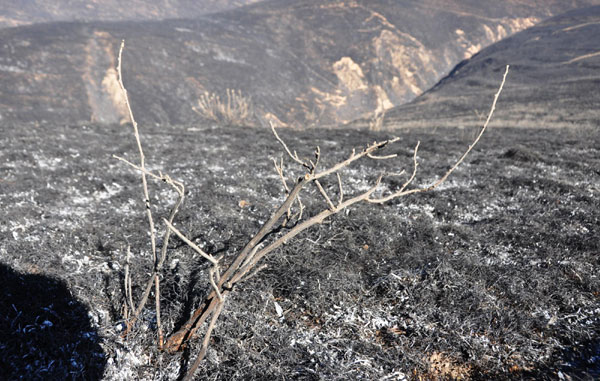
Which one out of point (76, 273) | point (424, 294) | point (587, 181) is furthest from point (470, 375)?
point (587, 181)

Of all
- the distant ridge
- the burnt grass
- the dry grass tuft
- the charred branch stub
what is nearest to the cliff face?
the dry grass tuft

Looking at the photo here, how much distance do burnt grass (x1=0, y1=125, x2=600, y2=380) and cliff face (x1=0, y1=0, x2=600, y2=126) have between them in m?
8.09

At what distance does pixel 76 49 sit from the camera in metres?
26.8

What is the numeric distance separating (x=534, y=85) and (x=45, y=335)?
32.4m

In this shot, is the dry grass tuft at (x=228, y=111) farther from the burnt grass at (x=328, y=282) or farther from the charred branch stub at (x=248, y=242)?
the charred branch stub at (x=248, y=242)

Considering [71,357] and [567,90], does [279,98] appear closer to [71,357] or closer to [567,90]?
[567,90]

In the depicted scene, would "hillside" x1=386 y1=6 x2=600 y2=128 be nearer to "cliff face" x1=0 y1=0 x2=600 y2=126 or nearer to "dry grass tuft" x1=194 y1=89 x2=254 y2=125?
"cliff face" x1=0 y1=0 x2=600 y2=126

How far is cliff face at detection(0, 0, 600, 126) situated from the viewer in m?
23.2

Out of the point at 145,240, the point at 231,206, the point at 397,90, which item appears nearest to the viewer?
the point at 145,240

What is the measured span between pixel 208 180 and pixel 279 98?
986 inches

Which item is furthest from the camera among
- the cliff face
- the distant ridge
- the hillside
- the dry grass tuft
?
the distant ridge

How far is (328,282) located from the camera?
125 inches

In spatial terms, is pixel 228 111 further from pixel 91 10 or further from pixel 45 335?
pixel 91 10

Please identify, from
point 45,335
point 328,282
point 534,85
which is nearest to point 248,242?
point 328,282
